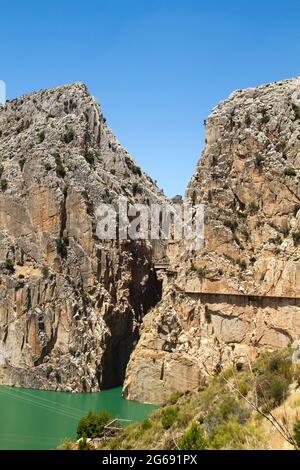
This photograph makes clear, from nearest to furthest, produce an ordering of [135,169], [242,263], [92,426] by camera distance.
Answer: [92,426] < [242,263] < [135,169]

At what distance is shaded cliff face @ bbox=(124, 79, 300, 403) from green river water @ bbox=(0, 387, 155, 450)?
3040mm

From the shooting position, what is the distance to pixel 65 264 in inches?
2290

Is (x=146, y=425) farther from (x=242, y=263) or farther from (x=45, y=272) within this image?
(x=45, y=272)

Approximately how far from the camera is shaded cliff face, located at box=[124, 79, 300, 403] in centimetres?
4491

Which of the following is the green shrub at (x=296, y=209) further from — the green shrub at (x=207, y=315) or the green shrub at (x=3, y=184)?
the green shrub at (x=3, y=184)

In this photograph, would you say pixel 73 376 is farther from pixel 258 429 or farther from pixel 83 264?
pixel 258 429

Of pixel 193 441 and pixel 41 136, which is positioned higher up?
pixel 41 136

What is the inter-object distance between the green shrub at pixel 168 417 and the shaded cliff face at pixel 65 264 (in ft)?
102

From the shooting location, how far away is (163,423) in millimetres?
22625

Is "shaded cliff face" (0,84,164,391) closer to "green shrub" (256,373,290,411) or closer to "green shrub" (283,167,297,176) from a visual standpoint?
"green shrub" (283,167,297,176)

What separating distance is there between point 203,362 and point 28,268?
2227 cm

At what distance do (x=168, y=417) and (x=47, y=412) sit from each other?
23.2 metres

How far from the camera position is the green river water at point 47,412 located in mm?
34156

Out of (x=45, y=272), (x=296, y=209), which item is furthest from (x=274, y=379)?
(x=45, y=272)
